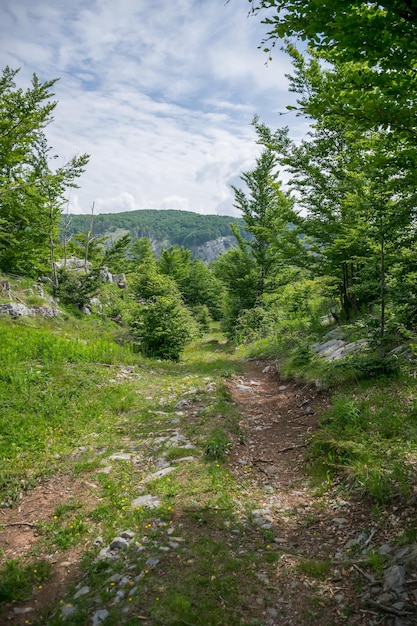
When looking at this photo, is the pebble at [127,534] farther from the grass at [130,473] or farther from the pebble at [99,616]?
the pebble at [99,616]

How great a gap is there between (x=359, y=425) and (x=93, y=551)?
4.26m

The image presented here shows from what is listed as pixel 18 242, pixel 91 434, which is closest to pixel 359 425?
→ pixel 91 434

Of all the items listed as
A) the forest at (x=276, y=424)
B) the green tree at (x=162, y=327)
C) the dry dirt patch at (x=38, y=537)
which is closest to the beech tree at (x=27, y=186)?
the forest at (x=276, y=424)

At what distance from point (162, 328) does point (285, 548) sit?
11570 mm

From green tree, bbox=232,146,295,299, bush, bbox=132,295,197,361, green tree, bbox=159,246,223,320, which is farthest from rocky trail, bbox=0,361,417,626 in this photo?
green tree, bbox=159,246,223,320

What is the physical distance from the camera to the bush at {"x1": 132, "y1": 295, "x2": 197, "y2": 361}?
595 inches

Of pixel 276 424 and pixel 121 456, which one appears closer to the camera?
pixel 121 456

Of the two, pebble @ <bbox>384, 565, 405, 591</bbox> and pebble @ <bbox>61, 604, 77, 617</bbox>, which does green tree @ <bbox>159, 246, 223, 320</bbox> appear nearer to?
pebble @ <bbox>61, 604, 77, 617</bbox>

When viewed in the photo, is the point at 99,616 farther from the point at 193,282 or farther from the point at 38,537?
the point at 193,282

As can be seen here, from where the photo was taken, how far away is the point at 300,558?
3.80m

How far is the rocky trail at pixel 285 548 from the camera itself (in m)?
3.12

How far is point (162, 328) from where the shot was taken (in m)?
15.1

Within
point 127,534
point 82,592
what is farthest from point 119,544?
point 82,592

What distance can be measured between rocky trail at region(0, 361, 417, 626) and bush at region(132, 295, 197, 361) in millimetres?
8733
